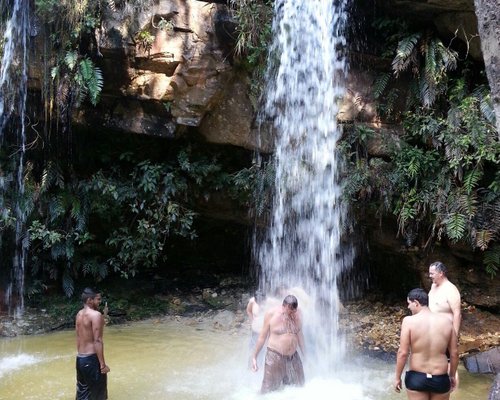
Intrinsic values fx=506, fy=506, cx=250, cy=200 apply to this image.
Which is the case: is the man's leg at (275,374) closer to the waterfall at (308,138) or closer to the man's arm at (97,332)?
the man's arm at (97,332)

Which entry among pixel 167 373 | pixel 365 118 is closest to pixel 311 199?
pixel 365 118

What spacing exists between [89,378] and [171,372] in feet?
6.15

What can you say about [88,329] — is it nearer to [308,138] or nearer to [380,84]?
[308,138]

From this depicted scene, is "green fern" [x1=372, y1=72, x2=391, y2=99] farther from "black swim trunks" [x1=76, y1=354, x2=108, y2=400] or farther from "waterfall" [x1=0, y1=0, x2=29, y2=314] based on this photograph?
"black swim trunks" [x1=76, y1=354, x2=108, y2=400]

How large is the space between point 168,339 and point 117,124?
3967 millimetres

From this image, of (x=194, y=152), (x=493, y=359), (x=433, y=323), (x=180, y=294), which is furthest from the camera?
(x=180, y=294)

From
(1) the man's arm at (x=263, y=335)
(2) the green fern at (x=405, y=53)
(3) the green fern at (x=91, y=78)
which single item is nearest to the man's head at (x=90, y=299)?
(1) the man's arm at (x=263, y=335)

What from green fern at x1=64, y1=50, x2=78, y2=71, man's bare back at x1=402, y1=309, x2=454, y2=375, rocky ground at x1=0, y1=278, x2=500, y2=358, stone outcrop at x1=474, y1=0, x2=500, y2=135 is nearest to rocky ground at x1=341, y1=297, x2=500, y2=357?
rocky ground at x1=0, y1=278, x2=500, y2=358

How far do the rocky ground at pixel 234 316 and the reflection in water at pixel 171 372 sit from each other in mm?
502

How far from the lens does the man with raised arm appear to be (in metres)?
4.46

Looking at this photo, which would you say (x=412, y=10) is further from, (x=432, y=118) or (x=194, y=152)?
(x=194, y=152)

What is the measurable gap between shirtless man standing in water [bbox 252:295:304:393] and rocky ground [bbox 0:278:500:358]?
2.39m

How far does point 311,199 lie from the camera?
9461 mm

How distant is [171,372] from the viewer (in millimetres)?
7031
